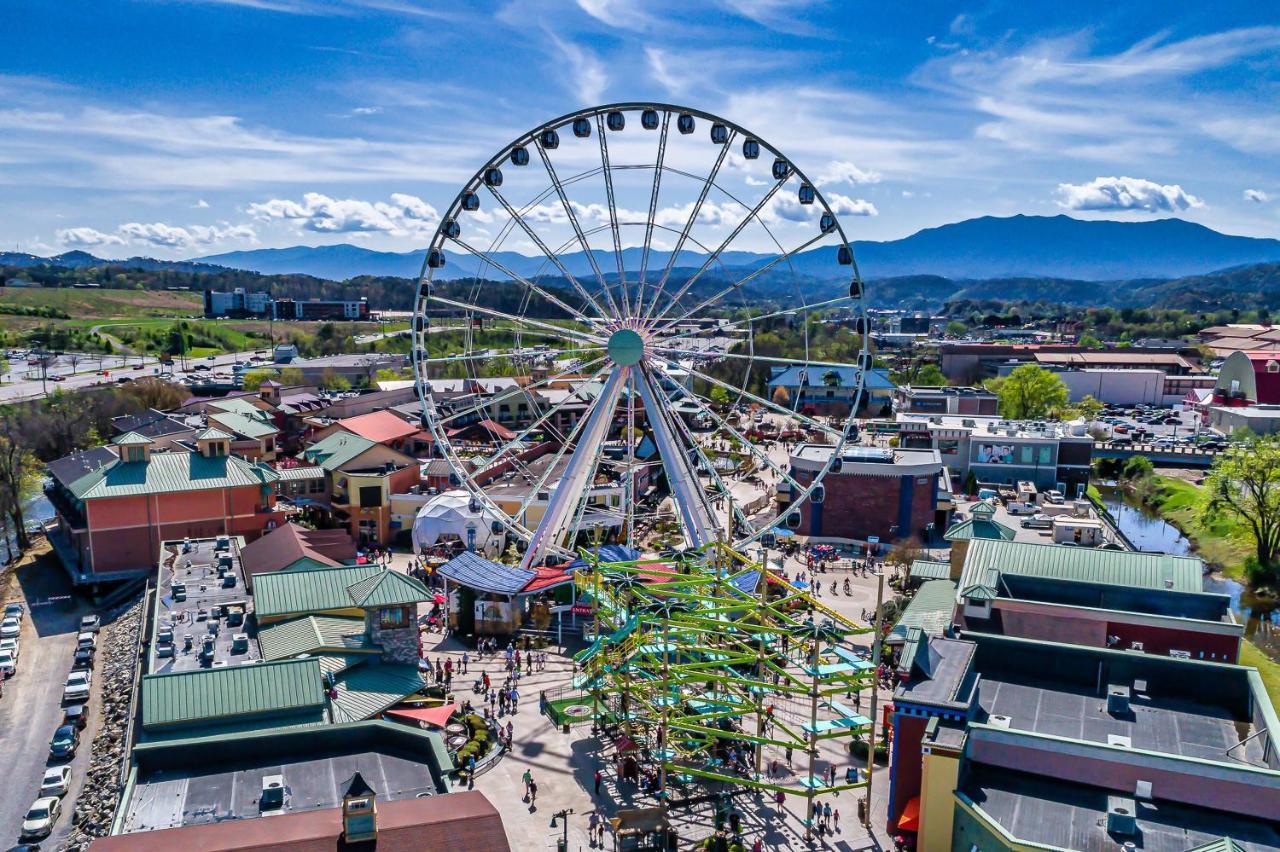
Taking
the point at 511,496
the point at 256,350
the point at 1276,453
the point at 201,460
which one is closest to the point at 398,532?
the point at 511,496

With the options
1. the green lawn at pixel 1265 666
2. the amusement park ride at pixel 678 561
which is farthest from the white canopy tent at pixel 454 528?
the green lawn at pixel 1265 666

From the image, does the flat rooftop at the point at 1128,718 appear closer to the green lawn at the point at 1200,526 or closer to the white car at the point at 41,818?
the white car at the point at 41,818

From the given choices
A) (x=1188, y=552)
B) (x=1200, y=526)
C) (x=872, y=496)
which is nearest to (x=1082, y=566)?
(x=872, y=496)

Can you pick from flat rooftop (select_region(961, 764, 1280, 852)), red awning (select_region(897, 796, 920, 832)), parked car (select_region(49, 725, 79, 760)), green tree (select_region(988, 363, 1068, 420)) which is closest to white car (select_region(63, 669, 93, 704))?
parked car (select_region(49, 725, 79, 760))

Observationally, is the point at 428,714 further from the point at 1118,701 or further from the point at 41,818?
the point at 1118,701

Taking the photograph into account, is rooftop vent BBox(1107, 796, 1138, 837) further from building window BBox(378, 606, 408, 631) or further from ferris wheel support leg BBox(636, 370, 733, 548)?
building window BBox(378, 606, 408, 631)

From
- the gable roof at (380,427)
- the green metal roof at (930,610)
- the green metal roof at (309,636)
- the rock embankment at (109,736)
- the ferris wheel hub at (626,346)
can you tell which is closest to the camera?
the rock embankment at (109,736)
